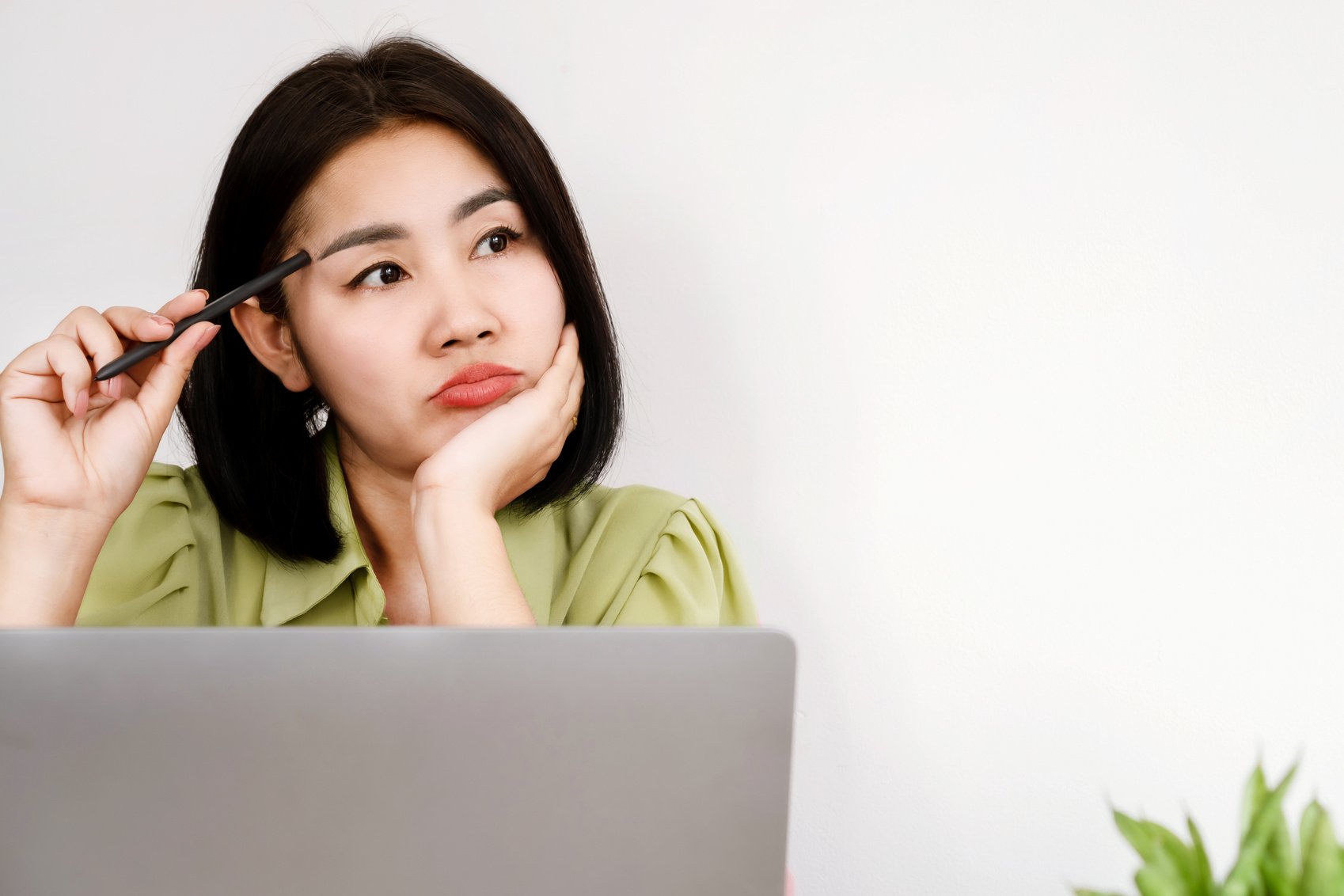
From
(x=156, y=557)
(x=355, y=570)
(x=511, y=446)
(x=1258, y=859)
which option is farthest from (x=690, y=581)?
(x=1258, y=859)

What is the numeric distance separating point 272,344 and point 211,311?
0.54 ft

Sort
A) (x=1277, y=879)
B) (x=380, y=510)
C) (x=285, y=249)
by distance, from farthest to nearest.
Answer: (x=380, y=510), (x=285, y=249), (x=1277, y=879)

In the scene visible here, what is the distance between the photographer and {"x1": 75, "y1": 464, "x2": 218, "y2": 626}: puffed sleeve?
1175 millimetres

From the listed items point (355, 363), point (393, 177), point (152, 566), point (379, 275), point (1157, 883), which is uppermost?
point (393, 177)

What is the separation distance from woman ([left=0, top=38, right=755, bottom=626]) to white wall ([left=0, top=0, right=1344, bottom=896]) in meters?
0.22

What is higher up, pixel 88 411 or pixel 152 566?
pixel 88 411

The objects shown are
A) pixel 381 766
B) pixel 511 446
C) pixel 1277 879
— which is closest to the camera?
pixel 381 766

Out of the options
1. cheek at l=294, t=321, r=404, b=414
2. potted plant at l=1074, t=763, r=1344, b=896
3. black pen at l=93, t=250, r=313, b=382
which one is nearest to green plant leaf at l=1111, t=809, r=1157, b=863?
potted plant at l=1074, t=763, r=1344, b=896

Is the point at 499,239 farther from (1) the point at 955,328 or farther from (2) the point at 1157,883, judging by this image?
(2) the point at 1157,883

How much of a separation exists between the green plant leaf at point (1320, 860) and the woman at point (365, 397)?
68 cm

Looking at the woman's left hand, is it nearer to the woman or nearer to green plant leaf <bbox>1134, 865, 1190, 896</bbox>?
the woman

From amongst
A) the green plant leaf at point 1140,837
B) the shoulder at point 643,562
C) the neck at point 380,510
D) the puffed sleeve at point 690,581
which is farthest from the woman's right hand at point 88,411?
the green plant leaf at point 1140,837

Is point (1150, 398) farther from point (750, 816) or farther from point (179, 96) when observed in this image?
point (179, 96)

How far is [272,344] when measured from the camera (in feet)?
4.30
